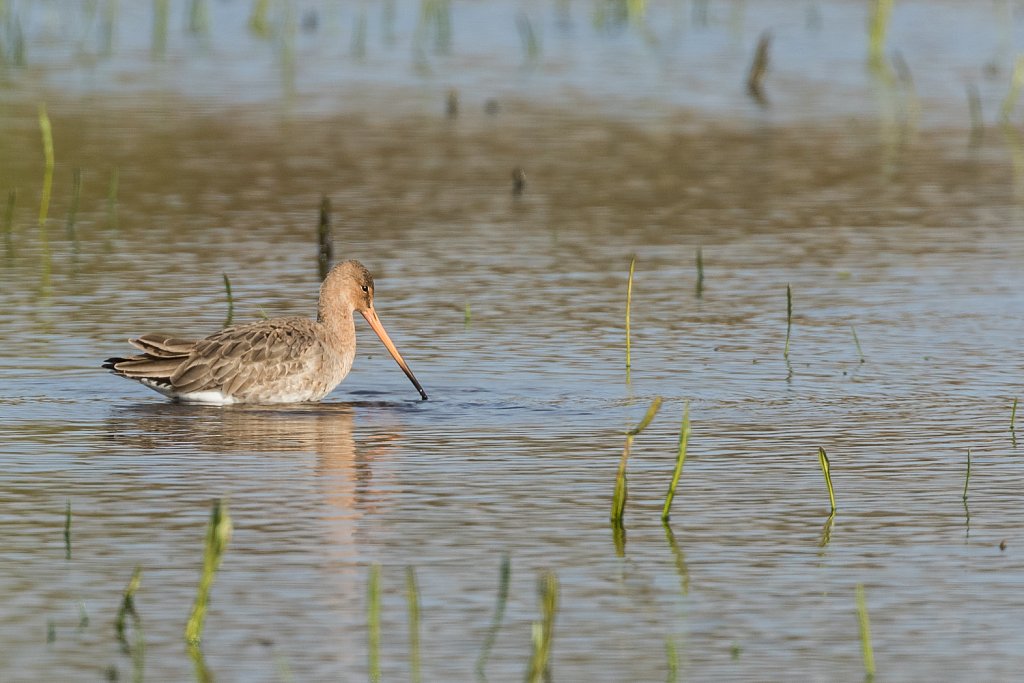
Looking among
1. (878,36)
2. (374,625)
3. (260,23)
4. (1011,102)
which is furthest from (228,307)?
(260,23)

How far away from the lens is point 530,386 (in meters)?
10.6

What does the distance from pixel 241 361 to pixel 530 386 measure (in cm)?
151

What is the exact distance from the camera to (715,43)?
26188 mm

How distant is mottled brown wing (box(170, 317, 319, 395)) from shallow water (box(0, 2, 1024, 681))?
16cm

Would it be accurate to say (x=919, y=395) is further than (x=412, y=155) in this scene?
No

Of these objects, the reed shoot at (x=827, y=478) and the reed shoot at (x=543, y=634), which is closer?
the reed shoot at (x=543, y=634)

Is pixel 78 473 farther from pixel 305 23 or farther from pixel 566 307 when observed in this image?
pixel 305 23

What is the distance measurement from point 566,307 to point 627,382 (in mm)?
2009

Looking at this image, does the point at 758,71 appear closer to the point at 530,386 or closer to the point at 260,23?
the point at 260,23

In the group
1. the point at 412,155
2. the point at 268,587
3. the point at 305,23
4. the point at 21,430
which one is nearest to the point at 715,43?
the point at 305,23

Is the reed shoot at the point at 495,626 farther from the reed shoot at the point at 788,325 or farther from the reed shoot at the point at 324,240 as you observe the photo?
the reed shoot at the point at 324,240

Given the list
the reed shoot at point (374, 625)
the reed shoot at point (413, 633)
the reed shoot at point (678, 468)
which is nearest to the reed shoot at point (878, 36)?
the reed shoot at point (678, 468)

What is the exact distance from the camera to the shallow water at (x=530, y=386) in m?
6.74

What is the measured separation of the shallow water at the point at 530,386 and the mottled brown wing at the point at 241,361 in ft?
0.52
